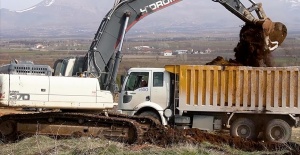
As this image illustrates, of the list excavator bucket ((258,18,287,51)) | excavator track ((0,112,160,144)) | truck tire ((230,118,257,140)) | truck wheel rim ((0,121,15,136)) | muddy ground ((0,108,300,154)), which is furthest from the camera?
excavator bucket ((258,18,287,51))

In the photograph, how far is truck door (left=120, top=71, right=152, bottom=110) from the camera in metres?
21.1

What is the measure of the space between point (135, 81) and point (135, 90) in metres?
0.32

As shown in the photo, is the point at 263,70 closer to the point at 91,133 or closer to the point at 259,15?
the point at 259,15

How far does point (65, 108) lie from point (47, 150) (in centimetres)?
254

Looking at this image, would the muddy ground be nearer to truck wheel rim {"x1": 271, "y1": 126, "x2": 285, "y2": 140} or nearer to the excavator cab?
truck wheel rim {"x1": 271, "y1": 126, "x2": 285, "y2": 140}

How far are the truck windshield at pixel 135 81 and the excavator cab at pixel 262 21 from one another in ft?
11.4

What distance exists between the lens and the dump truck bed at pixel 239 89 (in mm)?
20516

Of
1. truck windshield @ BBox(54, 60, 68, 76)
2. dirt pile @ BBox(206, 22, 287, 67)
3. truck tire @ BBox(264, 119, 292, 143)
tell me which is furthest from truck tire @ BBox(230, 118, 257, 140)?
truck windshield @ BBox(54, 60, 68, 76)

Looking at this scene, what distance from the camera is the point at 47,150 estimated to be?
1518 cm

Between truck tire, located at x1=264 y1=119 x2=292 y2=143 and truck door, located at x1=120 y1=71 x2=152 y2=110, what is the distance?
12.7ft

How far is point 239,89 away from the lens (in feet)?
67.7

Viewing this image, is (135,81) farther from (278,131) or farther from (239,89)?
(278,131)

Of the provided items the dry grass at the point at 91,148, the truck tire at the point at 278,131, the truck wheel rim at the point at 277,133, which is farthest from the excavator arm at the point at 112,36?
the truck wheel rim at the point at 277,133

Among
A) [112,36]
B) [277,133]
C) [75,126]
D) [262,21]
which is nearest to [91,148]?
[75,126]
